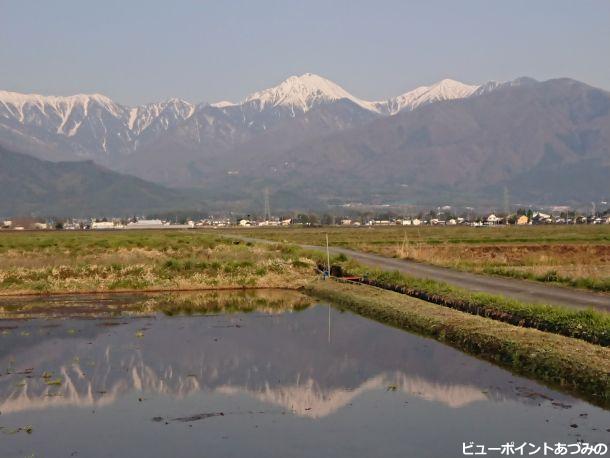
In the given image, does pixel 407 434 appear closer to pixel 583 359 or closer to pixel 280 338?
pixel 583 359

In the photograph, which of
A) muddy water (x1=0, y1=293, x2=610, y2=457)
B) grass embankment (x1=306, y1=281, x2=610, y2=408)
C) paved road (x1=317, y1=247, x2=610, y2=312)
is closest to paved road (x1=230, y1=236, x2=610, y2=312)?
Answer: paved road (x1=317, y1=247, x2=610, y2=312)

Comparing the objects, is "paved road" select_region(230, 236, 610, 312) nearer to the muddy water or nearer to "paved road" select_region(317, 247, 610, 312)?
"paved road" select_region(317, 247, 610, 312)

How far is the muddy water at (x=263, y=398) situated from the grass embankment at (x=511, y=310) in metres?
3.26

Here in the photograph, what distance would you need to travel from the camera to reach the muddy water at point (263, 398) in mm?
15461

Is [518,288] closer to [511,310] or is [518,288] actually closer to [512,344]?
[511,310]

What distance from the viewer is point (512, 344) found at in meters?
22.8

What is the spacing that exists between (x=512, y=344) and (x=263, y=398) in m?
7.65

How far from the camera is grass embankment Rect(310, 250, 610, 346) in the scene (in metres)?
23.6

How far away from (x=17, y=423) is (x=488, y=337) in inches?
517

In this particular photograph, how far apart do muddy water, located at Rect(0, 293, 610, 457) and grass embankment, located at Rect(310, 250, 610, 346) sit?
3.26 meters

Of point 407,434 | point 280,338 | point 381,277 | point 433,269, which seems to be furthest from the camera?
point 433,269

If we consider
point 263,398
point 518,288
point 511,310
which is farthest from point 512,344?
point 518,288

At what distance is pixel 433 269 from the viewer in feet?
162

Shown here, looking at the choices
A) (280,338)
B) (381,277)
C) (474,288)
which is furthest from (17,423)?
(381,277)
